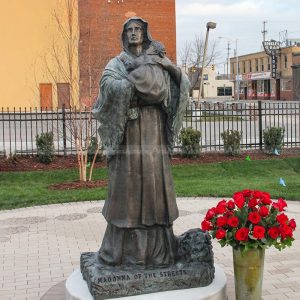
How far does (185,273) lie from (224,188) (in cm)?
730

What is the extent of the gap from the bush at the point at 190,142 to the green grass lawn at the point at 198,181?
1055 millimetres

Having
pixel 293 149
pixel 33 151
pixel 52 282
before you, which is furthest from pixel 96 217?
pixel 293 149

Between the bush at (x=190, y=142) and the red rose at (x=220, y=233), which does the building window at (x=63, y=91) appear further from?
the red rose at (x=220, y=233)

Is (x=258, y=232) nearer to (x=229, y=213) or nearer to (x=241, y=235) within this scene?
(x=241, y=235)

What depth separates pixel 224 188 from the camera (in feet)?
39.2

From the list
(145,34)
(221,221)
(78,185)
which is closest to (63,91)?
(78,185)

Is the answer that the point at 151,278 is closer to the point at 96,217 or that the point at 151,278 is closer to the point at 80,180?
the point at 96,217

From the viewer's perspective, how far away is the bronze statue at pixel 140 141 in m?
4.48

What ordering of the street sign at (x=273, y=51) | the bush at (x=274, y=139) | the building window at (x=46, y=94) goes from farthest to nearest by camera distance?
the street sign at (x=273, y=51) < the building window at (x=46, y=94) < the bush at (x=274, y=139)

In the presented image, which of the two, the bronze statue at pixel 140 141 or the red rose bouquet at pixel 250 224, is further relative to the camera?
the red rose bouquet at pixel 250 224

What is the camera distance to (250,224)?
4.76 metres

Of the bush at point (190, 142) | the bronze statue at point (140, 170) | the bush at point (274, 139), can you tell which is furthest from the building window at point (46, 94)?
the bronze statue at point (140, 170)

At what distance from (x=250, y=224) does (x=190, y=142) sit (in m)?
11.1

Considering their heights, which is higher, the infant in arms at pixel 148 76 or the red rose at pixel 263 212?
the infant in arms at pixel 148 76
